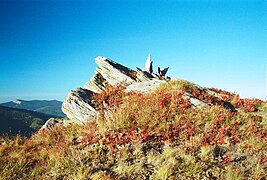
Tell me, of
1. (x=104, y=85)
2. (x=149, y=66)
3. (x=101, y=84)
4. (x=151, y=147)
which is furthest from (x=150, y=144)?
(x=149, y=66)

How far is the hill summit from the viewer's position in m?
8.38

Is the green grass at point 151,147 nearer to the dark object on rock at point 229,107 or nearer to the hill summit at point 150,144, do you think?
the hill summit at point 150,144

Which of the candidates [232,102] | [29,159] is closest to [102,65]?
[232,102]

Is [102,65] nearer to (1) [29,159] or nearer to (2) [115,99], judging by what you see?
(2) [115,99]

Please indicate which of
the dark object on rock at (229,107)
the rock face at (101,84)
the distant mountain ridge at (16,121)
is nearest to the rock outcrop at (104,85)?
the rock face at (101,84)

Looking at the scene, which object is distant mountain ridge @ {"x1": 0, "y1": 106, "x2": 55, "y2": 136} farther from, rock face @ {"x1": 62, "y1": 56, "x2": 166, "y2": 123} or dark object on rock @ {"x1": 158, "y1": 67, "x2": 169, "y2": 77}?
dark object on rock @ {"x1": 158, "y1": 67, "x2": 169, "y2": 77}

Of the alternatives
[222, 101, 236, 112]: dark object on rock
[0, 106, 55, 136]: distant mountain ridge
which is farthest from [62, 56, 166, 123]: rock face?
[0, 106, 55, 136]: distant mountain ridge

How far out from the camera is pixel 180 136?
1078 centimetres

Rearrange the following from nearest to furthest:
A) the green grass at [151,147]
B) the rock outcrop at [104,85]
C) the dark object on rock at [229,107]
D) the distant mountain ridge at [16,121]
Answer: the green grass at [151,147], the dark object on rock at [229,107], the rock outcrop at [104,85], the distant mountain ridge at [16,121]

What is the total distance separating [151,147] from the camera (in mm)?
10055

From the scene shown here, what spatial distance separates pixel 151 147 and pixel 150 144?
0.20 metres

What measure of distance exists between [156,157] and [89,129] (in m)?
4.05

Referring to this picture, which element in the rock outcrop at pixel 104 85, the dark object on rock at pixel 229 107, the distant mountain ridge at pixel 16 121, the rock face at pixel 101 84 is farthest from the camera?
the distant mountain ridge at pixel 16 121

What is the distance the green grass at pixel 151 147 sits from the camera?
8344 millimetres
